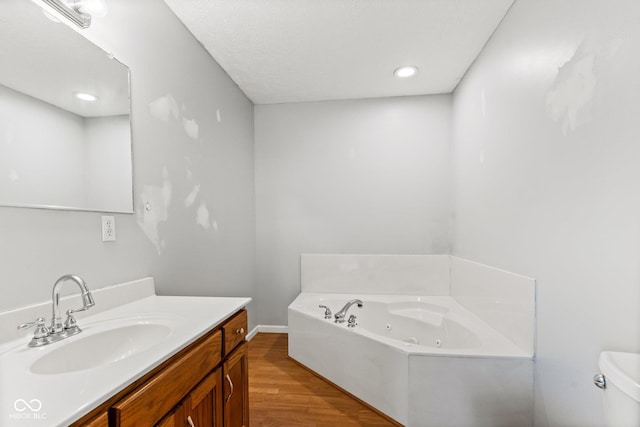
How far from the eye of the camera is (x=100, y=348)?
1.05 m

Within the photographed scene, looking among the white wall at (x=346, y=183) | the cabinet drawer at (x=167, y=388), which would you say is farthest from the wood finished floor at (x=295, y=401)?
the cabinet drawer at (x=167, y=388)

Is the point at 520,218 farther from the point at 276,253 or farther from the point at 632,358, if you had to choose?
the point at 276,253

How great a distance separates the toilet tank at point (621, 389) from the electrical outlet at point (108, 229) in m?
1.86

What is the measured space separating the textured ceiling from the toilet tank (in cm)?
188

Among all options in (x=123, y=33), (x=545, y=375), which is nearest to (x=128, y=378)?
(x=123, y=33)

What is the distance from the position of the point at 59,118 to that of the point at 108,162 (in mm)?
239

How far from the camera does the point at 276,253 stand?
326 centimetres

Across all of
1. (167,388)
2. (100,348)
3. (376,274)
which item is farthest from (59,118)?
(376,274)

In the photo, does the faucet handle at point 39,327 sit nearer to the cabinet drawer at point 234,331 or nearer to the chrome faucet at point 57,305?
the chrome faucet at point 57,305

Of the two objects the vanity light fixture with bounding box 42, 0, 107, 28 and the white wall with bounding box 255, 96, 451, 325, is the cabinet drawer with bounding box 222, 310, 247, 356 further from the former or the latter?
the white wall with bounding box 255, 96, 451, 325

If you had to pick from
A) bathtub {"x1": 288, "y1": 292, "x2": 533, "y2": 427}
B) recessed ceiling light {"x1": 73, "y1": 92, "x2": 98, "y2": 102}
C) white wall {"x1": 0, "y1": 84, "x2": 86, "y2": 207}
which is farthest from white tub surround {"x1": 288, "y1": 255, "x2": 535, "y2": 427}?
recessed ceiling light {"x1": 73, "y1": 92, "x2": 98, "y2": 102}

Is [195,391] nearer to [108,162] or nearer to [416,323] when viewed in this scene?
[108,162]

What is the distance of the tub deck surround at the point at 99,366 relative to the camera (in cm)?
60

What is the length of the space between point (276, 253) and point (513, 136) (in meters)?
2.37
